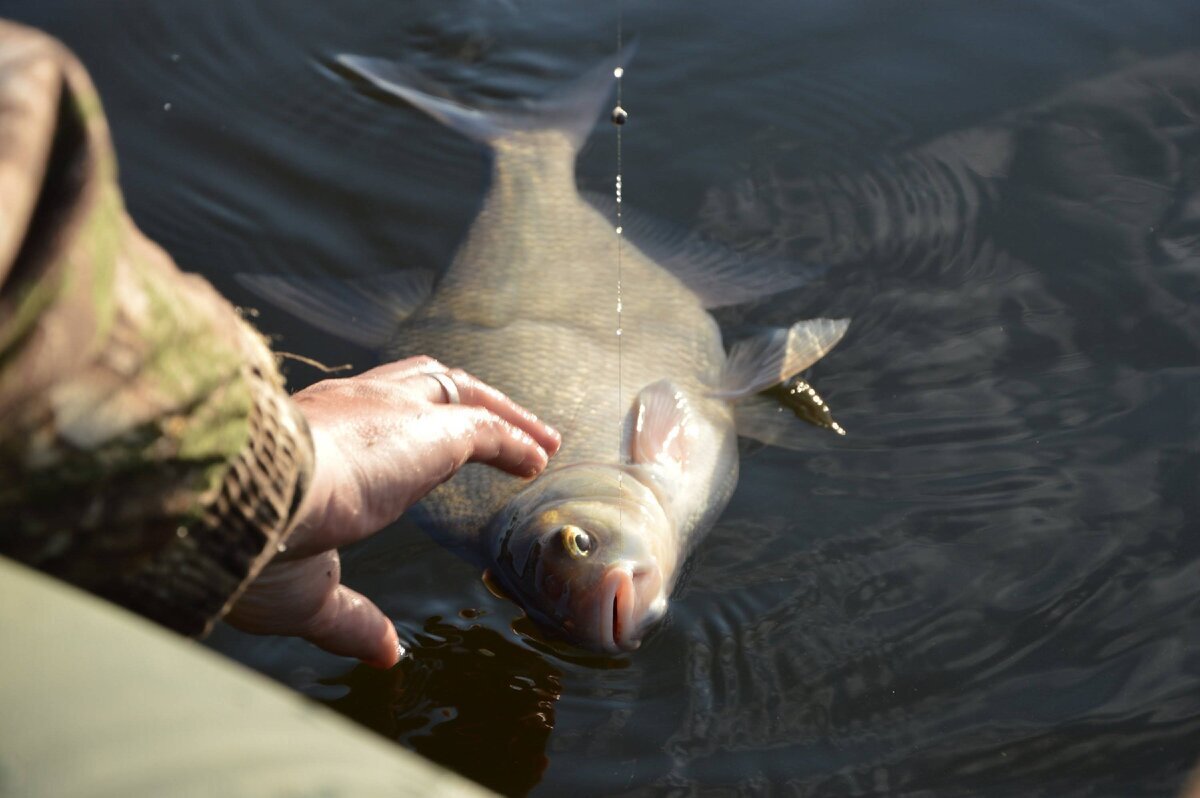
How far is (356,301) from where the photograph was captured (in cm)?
420

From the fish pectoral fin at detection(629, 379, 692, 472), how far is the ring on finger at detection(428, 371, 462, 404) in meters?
0.92

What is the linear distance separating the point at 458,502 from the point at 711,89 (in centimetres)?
234

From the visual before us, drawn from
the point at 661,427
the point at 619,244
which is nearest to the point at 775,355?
the point at 661,427

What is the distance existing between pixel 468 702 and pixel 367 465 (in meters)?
0.95

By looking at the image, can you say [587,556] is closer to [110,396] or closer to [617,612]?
[617,612]

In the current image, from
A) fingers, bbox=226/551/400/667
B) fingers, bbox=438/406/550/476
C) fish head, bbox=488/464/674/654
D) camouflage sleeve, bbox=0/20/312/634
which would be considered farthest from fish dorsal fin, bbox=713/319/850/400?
camouflage sleeve, bbox=0/20/312/634

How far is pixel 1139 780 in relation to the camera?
2854mm

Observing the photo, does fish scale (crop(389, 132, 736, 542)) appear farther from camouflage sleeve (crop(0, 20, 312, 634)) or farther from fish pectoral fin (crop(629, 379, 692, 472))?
camouflage sleeve (crop(0, 20, 312, 634))

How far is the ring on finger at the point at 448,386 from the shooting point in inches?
111

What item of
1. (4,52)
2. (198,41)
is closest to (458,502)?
(4,52)

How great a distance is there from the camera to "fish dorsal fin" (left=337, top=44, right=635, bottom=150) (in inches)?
189

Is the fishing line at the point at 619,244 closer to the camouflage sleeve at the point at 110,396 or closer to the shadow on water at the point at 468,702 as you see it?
the shadow on water at the point at 468,702

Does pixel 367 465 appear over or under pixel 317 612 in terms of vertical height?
over

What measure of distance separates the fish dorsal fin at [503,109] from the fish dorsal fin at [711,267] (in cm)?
47
